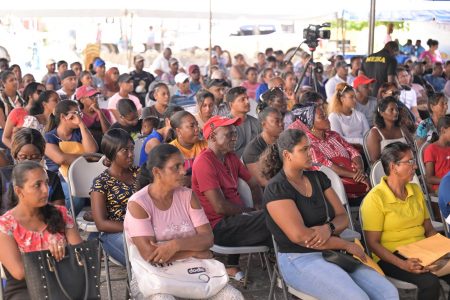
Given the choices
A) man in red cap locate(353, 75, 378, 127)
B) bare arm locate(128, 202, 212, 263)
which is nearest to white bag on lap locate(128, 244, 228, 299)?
bare arm locate(128, 202, 212, 263)

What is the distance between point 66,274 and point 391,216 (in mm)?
2015

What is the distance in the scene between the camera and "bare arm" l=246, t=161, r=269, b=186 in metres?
5.49

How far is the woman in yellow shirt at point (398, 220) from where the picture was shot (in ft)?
14.1

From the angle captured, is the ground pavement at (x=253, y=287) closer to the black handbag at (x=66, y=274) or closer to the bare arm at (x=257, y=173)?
the bare arm at (x=257, y=173)

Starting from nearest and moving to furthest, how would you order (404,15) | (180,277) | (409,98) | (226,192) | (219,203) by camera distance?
(180,277), (219,203), (226,192), (409,98), (404,15)

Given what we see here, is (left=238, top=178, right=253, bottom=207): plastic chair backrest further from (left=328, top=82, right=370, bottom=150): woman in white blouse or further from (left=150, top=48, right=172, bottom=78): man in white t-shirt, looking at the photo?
(left=150, top=48, right=172, bottom=78): man in white t-shirt

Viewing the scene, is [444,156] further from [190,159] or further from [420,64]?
[420,64]

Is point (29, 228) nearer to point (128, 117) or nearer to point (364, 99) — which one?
point (128, 117)

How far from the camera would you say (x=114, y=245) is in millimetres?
4562

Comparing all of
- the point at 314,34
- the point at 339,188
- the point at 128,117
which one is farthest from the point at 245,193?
the point at 314,34

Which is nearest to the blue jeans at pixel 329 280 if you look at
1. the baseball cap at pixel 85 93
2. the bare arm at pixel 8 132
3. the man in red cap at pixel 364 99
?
the bare arm at pixel 8 132

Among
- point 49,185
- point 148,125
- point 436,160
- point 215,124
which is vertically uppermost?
point 215,124

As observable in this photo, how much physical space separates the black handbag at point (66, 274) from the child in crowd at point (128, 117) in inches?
143

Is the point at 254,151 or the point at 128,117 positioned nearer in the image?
the point at 254,151
